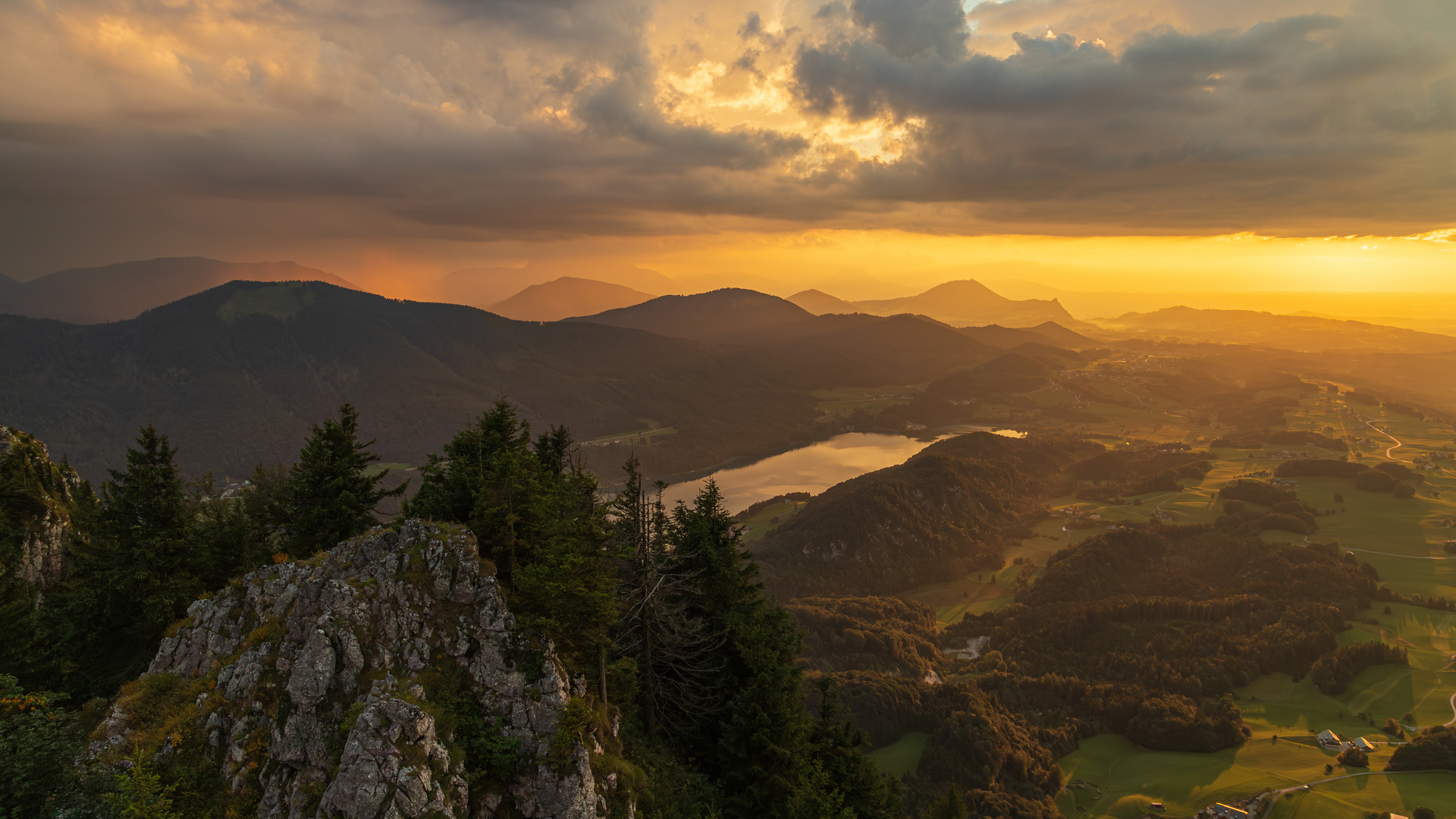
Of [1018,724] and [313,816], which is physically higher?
[313,816]

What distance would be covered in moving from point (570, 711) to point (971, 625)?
140 metres

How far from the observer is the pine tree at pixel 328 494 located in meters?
32.1

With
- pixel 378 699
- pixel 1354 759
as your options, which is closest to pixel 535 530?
pixel 378 699

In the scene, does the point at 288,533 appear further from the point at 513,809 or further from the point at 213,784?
the point at 513,809

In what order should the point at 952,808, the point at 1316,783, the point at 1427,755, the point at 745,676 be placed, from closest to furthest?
the point at 745,676 < the point at 952,808 < the point at 1316,783 < the point at 1427,755

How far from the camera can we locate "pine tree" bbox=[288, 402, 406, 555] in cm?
3212

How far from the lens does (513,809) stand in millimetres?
23047

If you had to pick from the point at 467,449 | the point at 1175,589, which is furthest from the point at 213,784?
the point at 1175,589

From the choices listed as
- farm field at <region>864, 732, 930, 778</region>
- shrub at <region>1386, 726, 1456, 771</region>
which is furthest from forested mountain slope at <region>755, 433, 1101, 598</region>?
shrub at <region>1386, 726, 1456, 771</region>

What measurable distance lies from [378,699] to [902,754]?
98397 millimetres

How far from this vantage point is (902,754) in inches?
3971

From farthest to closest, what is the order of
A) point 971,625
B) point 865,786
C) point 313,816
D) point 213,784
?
point 971,625, point 865,786, point 213,784, point 313,816

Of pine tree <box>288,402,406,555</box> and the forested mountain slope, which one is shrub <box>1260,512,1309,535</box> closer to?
the forested mountain slope

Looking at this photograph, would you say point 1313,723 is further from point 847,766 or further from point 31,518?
point 31,518
